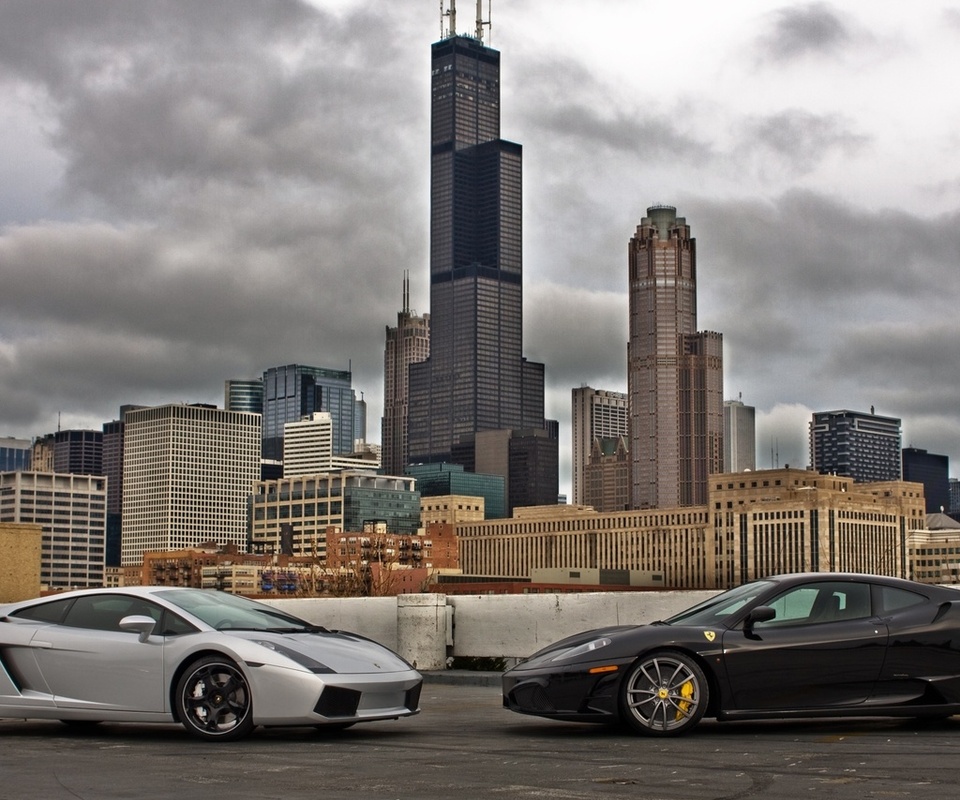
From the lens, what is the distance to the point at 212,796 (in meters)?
8.21

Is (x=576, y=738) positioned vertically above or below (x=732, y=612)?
below

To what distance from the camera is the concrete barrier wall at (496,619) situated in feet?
54.6

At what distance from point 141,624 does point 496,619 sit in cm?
702

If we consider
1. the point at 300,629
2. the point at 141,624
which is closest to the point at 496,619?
the point at 300,629

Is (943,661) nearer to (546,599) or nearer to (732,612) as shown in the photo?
(732,612)

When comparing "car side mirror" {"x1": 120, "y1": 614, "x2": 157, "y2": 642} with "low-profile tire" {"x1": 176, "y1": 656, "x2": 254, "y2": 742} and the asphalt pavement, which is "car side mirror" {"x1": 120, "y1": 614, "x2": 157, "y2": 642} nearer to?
"low-profile tire" {"x1": 176, "y1": 656, "x2": 254, "y2": 742}

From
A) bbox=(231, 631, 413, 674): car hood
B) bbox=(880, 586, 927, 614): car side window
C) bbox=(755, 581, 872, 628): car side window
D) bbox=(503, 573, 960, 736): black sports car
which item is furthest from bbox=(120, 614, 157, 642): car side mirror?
bbox=(880, 586, 927, 614): car side window

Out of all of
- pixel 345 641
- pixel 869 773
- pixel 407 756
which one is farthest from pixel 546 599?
pixel 869 773

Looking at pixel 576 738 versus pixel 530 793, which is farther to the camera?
pixel 576 738

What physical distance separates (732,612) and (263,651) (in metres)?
3.27

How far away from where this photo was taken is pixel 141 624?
11.1m

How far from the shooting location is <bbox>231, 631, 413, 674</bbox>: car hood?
35.5 feet

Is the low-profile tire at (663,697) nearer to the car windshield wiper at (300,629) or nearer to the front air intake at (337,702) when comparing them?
the front air intake at (337,702)

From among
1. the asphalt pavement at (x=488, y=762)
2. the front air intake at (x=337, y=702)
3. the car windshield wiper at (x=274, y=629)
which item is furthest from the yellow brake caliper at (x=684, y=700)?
the car windshield wiper at (x=274, y=629)
